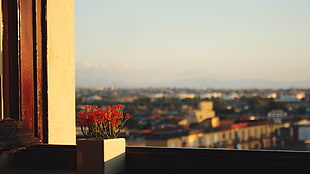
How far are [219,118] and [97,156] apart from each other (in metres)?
29.0

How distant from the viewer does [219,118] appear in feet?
102

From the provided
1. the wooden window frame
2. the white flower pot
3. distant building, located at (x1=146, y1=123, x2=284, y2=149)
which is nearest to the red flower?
the white flower pot

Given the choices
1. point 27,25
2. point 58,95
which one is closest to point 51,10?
point 27,25

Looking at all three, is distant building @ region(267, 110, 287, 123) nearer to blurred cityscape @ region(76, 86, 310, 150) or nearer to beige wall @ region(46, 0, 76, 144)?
blurred cityscape @ region(76, 86, 310, 150)

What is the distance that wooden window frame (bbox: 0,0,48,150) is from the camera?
2.79 m

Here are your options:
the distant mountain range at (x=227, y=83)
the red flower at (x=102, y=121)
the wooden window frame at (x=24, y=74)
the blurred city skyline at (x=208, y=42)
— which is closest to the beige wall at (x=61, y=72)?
the wooden window frame at (x=24, y=74)

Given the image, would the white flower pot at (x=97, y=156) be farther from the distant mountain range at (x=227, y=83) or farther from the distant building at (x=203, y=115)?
the distant building at (x=203, y=115)

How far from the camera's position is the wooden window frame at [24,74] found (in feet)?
9.16

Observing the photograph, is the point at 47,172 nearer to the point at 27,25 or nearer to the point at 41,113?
the point at 41,113

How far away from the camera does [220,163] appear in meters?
2.46

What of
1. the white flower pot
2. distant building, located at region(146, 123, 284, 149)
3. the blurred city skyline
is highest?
the blurred city skyline

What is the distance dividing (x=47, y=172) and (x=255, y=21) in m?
33.6

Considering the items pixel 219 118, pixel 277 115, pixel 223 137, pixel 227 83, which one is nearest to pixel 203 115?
pixel 219 118

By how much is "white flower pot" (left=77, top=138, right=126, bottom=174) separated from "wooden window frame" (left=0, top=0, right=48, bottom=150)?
0.47 m
